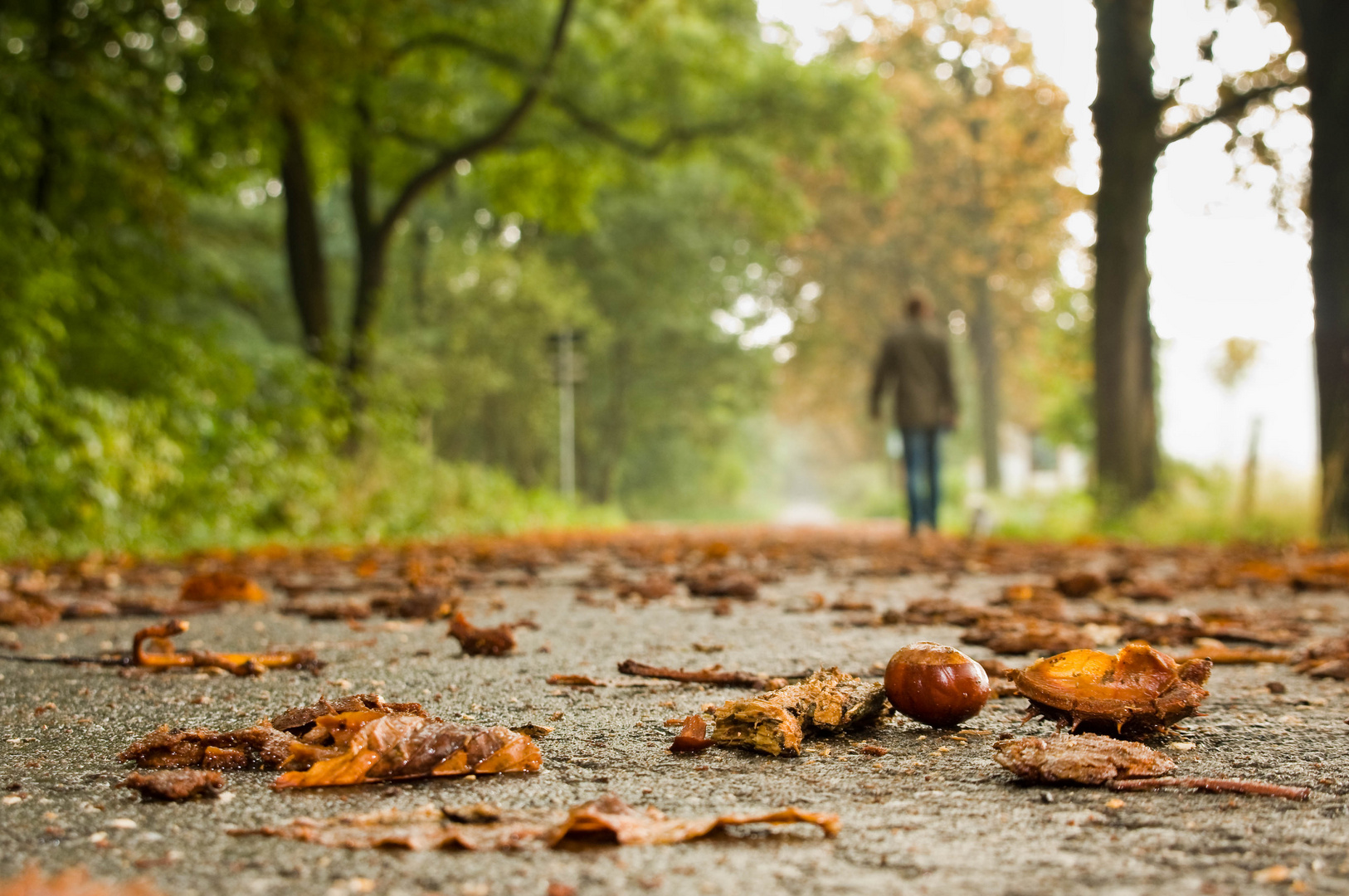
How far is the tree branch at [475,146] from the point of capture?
13461 mm

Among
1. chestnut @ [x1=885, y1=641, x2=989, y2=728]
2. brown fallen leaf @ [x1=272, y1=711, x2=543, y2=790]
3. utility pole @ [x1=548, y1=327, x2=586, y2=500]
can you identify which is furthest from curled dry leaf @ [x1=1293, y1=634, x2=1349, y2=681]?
utility pole @ [x1=548, y1=327, x2=586, y2=500]

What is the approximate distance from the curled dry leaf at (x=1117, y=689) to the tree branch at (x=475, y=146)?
1236cm

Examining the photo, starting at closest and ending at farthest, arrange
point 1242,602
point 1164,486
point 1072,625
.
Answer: point 1072,625 < point 1242,602 < point 1164,486

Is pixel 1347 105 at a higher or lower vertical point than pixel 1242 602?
higher

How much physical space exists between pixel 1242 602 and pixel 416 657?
3.38 m

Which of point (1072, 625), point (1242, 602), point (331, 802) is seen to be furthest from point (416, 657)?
point (1242, 602)

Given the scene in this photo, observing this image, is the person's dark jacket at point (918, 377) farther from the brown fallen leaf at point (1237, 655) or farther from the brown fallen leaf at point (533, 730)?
the brown fallen leaf at point (533, 730)

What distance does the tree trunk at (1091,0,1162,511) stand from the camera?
39.8ft

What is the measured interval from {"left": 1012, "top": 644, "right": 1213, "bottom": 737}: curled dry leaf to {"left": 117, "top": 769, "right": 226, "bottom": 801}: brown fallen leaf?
53.7 inches

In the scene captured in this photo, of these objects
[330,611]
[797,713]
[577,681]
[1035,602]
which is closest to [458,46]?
[330,611]

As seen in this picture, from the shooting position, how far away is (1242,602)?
180 inches

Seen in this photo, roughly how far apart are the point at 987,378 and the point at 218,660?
28.0 metres

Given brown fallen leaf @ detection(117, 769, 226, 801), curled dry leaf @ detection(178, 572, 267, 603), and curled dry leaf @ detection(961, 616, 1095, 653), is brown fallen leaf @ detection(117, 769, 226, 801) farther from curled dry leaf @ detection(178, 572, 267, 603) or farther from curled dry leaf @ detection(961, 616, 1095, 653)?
curled dry leaf @ detection(178, 572, 267, 603)

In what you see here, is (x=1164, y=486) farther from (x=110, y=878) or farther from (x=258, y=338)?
(x=258, y=338)
